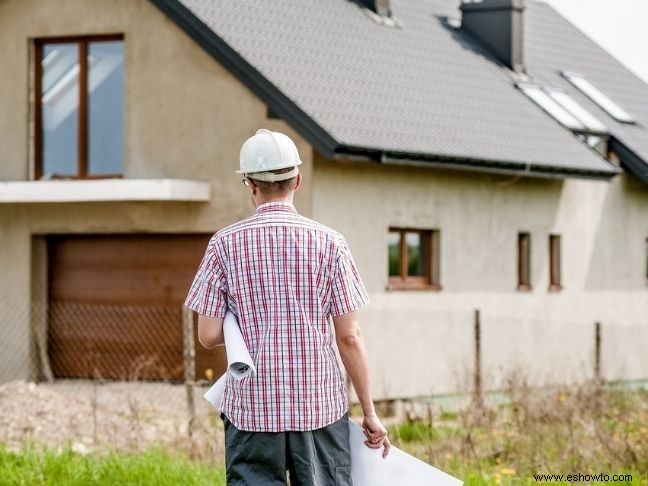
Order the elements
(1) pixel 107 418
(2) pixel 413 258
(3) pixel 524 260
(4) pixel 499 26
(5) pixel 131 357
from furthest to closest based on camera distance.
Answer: (4) pixel 499 26
(3) pixel 524 260
(2) pixel 413 258
(5) pixel 131 357
(1) pixel 107 418

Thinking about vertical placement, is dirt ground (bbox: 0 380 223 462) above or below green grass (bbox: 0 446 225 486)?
below

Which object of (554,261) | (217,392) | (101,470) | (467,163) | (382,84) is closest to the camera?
(217,392)

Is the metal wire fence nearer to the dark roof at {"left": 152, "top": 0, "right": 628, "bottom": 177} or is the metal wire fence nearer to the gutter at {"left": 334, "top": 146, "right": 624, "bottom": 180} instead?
the gutter at {"left": 334, "top": 146, "right": 624, "bottom": 180}

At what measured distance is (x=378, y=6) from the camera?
66.8 feet

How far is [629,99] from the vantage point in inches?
963

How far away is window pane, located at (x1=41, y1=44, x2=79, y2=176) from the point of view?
17219mm

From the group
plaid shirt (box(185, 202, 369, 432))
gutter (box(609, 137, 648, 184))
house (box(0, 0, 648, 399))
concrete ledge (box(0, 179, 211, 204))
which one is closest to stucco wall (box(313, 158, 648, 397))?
house (box(0, 0, 648, 399))

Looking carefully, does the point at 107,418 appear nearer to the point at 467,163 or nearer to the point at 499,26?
the point at 467,163

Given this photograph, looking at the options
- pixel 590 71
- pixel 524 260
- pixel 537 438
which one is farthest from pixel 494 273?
pixel 537 438

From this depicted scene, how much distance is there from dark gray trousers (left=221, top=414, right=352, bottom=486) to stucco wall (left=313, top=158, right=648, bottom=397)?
9.40 meters

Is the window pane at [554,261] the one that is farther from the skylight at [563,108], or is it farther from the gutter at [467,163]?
the skylight at [563,108]

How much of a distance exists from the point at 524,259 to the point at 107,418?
874 centimetres

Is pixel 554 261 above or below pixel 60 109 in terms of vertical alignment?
below

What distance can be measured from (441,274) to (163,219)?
350 cm
